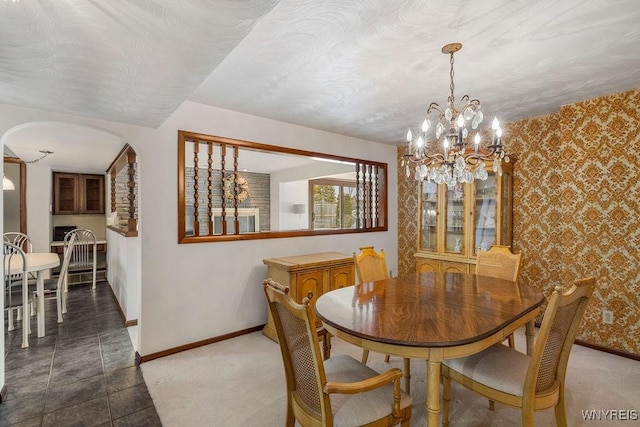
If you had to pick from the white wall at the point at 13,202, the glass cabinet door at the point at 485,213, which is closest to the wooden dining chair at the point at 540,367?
the glass cabinet door at the point at 485,213

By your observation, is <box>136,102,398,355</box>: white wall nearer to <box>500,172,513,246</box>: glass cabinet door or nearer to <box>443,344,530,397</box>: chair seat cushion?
<box>443,344,530,397</box>: chair seat cushion

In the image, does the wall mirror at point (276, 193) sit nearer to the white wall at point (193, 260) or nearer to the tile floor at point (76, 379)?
the white wall at point (193, 260)

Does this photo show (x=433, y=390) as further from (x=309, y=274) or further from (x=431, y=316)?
(x=309, y=274)

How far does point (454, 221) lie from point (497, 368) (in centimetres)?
246

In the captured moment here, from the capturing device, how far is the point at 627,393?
7.29 feet

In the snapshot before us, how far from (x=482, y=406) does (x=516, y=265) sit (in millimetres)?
1233

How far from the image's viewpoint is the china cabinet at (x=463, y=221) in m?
3.55

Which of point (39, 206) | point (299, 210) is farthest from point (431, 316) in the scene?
point (39, 206)


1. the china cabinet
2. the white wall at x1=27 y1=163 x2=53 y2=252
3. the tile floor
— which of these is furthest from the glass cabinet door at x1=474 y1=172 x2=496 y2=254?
the white wall at x1=27 y1=163 x2=53 y2=252

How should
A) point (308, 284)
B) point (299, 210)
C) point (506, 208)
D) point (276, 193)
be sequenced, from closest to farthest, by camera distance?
point (308, 284) < point (506, 208) < point (299, 210) < point (276, 193)

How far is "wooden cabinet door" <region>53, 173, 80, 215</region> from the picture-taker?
6.20 m

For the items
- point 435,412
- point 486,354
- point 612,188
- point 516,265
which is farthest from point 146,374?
point 612,188

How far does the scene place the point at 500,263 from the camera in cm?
286

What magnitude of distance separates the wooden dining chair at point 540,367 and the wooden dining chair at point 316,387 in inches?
19.5
